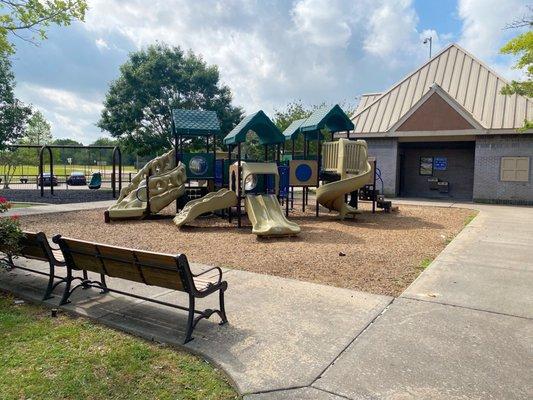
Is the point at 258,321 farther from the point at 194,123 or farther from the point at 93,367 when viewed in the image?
the point at 194,123

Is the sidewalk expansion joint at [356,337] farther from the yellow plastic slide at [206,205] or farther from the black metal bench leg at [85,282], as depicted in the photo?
the yellow plastic slide at [206,205]

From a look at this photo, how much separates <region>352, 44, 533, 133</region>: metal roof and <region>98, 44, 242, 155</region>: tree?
11.3 m

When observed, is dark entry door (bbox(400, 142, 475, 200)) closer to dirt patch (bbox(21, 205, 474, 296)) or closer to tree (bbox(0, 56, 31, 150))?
dirt patch (bbox(21, 205, 474, 296))

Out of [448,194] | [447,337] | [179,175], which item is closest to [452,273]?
[447,337]

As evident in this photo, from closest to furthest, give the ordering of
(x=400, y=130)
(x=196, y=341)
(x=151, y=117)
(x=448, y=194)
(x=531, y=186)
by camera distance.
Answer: (x=196, y=341) < (x=531, y=186) < (x=400, y=130) < (x=448, y=194) < (x=151, y=117)

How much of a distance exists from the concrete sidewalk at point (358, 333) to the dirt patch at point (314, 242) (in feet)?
2.10

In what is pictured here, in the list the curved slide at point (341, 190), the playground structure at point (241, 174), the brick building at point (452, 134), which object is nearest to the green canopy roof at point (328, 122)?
the playground structure at point (241, 174)

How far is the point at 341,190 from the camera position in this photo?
42.7 feet

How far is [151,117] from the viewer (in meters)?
28.3

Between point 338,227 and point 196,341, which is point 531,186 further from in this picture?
point 196,341

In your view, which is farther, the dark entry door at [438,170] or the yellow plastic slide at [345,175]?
the dark entry door at [438,170]

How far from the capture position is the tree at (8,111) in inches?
981

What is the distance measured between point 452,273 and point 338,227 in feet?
17.8

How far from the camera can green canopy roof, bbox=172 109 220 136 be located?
13.4 meters
